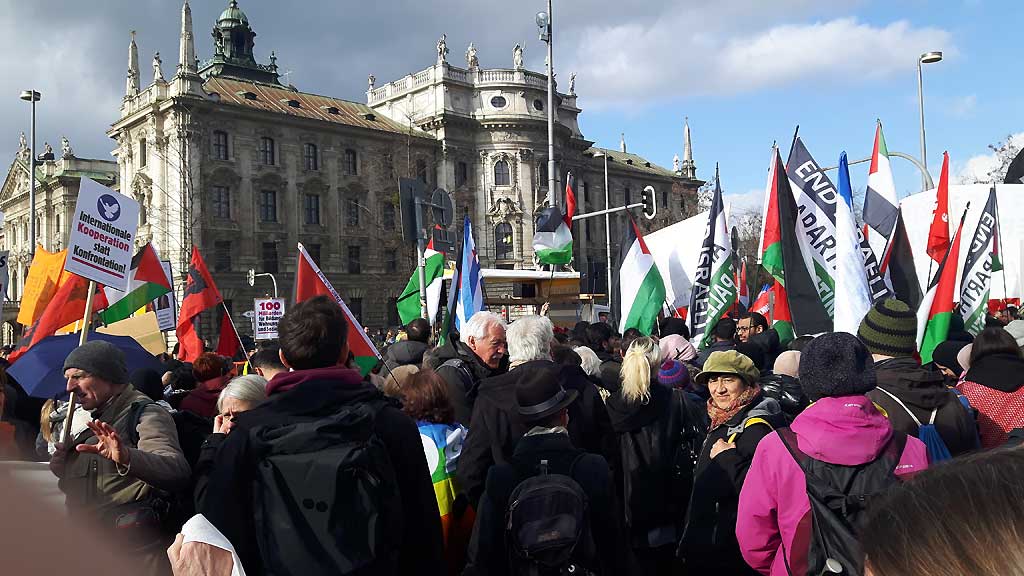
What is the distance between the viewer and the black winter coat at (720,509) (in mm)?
3678

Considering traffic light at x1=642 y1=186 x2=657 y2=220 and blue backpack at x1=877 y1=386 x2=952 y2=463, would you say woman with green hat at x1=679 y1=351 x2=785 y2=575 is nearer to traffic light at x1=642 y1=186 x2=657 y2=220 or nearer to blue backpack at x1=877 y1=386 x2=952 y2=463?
blue backpack at x1=877 y1=386 x2=952 y2=463

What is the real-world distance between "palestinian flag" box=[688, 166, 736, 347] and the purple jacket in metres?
6.50

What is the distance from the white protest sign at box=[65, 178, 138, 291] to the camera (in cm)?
566

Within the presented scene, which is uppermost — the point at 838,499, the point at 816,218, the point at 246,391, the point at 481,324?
the point at 816,218

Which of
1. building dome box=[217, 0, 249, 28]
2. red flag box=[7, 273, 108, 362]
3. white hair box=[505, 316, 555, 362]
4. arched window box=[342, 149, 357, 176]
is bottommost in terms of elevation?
white hair box=[505, 316, 555, 362]

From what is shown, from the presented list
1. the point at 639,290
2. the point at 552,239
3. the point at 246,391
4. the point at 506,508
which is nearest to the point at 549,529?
the point at 506,508

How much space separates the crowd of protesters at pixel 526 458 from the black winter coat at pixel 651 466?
1 cm

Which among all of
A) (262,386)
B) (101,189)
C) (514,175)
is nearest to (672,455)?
(262,386)

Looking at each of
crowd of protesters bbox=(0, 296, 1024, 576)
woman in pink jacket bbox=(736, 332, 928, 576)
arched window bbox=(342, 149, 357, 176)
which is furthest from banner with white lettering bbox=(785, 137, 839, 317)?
arched window bbox=(342, 149, 357, 176)

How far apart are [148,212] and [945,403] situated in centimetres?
4844

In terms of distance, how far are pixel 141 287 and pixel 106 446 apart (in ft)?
25.3

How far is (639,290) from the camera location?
35.2ft

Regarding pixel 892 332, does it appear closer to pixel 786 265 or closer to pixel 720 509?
pixel 720 509

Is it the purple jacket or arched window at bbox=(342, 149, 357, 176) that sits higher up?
arched window at bbox=(342, 149, 357, 176)
